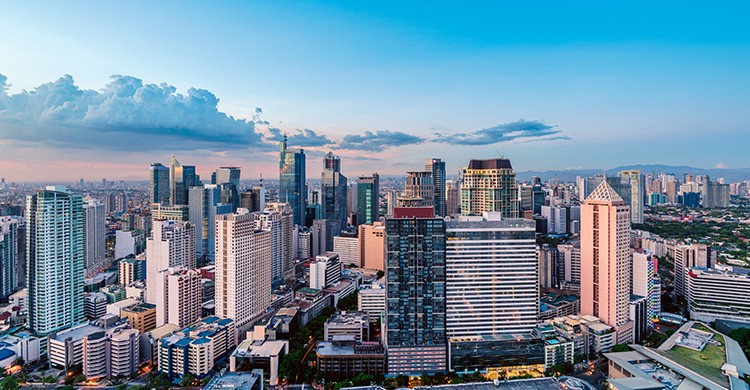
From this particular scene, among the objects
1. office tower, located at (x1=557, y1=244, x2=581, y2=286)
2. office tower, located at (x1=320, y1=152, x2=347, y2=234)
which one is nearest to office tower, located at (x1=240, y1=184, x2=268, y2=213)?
office tower, located at (x1=320, y1=152, x2=347, y2=234)

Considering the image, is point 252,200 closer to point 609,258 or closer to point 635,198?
point 609,258

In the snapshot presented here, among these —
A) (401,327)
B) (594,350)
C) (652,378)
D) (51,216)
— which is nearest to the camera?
(652,378)

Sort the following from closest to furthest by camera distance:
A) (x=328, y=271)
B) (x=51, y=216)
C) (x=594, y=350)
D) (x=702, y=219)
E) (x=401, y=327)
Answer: (x=401, y=327) → (x=594, y=350) → (x=51, y=216) → (x=328, y=271) → (x=702, y=219)

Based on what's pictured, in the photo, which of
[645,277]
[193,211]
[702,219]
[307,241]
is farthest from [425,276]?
[702,219]

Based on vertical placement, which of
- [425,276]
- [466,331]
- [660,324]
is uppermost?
[425,276]

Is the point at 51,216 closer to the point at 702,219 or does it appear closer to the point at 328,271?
the point at 328,271

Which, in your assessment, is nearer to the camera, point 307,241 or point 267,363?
point 267,363
